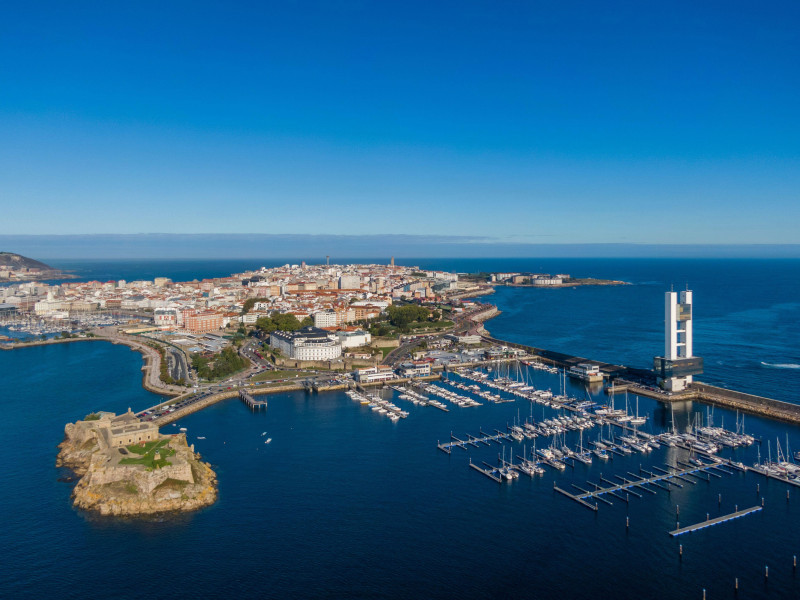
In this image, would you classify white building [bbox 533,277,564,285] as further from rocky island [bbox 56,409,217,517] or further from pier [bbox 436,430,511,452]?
rocky island [bbox 56,409,217,517]

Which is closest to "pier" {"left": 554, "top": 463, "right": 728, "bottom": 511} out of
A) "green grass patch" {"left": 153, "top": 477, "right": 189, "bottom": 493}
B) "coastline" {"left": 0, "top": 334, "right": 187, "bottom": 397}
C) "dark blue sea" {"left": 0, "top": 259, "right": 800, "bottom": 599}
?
"dark blue sea" {"left": 0, "top": 259, "right": 800, "bottom": 599}

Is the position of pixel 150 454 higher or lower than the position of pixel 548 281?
lower

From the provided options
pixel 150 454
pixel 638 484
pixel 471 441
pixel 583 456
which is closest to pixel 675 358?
pixel 583 456

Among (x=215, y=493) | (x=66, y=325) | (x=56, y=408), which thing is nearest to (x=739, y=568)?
(x=215, y=493)

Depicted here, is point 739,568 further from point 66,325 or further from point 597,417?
point 66,325

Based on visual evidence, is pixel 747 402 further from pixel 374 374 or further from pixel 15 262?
pixel 15 262
